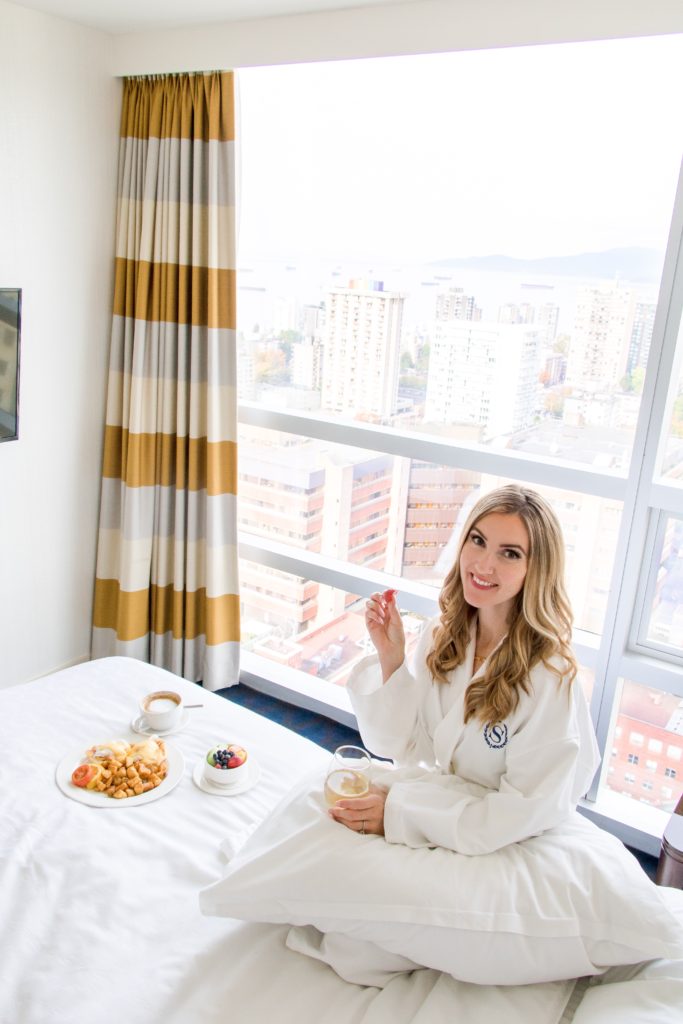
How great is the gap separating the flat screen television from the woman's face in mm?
1852

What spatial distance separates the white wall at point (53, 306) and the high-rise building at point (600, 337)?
6.14 ft

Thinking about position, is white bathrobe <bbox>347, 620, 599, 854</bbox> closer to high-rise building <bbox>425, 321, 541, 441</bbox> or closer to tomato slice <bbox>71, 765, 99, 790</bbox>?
tomato slice <bbox>71, 765, 99, 790</bbox>

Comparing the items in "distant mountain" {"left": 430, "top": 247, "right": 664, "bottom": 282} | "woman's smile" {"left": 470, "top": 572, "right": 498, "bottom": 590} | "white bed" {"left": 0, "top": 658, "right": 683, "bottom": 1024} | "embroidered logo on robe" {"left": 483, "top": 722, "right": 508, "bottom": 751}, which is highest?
"distant mountain" {"left": 430, "top": 247, "right": 664, "bottom": 282}

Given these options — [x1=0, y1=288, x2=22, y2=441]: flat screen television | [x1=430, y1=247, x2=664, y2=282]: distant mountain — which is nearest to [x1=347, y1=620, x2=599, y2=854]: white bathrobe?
[x1=430, y1=247, x2=664, y2=282]: distant mountain

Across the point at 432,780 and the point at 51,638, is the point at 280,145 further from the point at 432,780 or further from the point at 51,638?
the point at 432,780

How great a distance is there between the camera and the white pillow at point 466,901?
1.50 meters

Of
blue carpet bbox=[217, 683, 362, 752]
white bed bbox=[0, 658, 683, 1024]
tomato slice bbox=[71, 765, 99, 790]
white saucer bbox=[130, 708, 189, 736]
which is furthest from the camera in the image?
blue carpet bbox=[217, 683, 362, 752]

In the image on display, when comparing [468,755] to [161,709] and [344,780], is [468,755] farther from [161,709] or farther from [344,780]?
[161,709]

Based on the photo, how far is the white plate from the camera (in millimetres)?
1956

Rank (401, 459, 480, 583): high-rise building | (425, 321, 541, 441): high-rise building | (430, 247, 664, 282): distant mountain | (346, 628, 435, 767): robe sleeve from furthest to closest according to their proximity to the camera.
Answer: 1. (401, 459, 480, 583): high-rise building
2. (425, 321, 541, 441): high-rise building
3. (430, 247, 664, 282): distant mountain
4. (346, 628, 435, 767): robe sleeve

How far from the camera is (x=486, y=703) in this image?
190 cm

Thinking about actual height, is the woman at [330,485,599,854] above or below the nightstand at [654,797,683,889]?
above

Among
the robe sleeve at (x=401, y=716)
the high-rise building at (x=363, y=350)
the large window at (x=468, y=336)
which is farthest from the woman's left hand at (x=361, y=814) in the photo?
the high-rise building at (x=363, y=350)

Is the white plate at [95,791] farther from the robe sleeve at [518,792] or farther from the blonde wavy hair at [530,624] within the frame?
the blonde wavy hair at [530,624]
